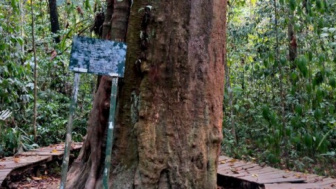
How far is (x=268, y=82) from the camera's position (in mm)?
8398

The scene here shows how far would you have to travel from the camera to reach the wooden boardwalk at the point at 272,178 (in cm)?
391

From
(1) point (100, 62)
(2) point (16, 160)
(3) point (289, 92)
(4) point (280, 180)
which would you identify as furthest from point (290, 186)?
(3) point (289, 92)

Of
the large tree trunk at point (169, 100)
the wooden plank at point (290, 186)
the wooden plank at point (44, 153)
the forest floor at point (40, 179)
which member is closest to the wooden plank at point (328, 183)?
the wooden plank at point (290, 186)

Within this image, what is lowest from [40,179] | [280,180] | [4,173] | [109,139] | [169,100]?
[40,179]

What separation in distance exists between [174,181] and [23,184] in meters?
2.15

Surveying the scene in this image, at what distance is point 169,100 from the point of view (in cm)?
322

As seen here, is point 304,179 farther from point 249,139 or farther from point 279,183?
point 249,139

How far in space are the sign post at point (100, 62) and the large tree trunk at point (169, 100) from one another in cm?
38

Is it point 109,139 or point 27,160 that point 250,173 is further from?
point 27,160

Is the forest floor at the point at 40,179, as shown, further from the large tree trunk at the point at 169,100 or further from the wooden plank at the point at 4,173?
the large tree trunk at the point at 169,100

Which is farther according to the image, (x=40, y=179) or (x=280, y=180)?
(x=40, y=179)

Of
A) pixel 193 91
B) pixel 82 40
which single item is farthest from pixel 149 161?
pixel 82 40

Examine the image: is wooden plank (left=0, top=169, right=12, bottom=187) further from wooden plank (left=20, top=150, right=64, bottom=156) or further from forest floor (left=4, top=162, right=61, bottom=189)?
wooden plank (left=20, top=150, right=64, bottom=156)

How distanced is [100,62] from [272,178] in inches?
91.5
